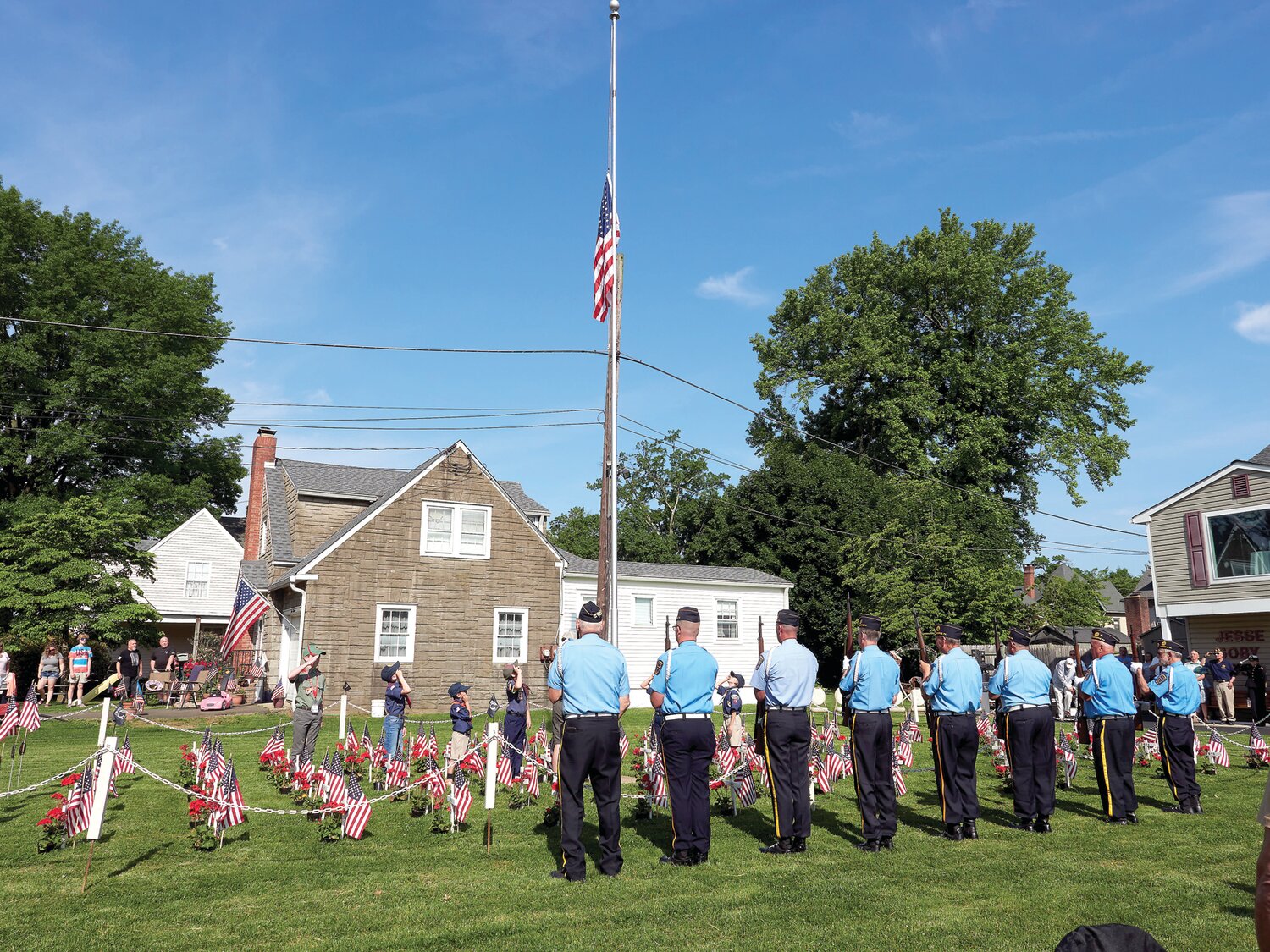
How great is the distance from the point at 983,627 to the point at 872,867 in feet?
85.0

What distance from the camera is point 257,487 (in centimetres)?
3697

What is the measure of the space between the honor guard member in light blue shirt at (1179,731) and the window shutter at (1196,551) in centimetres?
1686

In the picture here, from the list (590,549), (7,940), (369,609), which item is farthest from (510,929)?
(590,549)

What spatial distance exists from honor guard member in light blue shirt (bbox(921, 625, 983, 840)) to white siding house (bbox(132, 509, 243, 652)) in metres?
40.2

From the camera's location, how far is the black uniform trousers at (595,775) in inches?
318

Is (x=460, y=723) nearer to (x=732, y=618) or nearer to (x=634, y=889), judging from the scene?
(x=634, y=889)

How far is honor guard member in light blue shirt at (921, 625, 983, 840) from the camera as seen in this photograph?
966 cm

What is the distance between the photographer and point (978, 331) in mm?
44562

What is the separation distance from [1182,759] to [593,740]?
7839mm

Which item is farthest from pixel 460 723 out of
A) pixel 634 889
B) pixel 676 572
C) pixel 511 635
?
pixel 676 572

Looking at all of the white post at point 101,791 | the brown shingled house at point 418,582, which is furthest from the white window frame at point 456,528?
the white post at point 101,791

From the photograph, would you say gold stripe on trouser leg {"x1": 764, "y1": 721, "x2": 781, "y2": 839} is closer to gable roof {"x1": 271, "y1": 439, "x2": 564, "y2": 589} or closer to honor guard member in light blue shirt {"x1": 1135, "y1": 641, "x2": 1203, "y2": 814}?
honor guard member in light blue shirt {"x1": 1135, "y1": 641, "x2": 1203, "y2": 814}

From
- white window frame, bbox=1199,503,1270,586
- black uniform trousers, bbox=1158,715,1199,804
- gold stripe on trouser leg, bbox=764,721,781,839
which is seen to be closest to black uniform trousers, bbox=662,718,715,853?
gold stripe on trouser leg, bbox=764,721,781,839

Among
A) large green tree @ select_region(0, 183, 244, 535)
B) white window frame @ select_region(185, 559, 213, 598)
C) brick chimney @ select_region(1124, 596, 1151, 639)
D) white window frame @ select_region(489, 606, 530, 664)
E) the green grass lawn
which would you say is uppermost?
large green tree @ select_region(0, 183, 244, 535)
